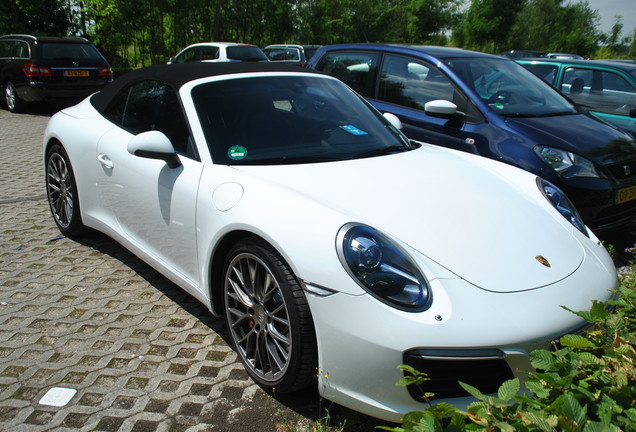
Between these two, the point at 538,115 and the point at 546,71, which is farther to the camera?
the point at 546,71

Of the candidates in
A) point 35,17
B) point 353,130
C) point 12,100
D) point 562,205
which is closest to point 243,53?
point 12,100

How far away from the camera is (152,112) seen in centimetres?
362

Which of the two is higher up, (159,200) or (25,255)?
(159,200)

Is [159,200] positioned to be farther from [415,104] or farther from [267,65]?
[415,104]

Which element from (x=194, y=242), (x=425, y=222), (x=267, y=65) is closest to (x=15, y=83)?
(x=267, y=65)

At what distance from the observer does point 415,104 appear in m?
5.54

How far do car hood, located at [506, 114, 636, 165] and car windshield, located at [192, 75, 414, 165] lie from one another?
1660 millimetres

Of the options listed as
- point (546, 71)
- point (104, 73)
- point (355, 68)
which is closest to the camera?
point (355, 68)

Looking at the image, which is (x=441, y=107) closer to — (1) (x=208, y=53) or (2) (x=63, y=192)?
(2) (x=63, y=192)

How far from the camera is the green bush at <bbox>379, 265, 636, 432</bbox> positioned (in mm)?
1567

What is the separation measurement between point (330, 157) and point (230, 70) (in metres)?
0.98

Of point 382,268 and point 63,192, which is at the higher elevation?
point 382,268

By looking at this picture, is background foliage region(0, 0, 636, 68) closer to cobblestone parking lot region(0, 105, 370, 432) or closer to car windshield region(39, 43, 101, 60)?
car windshield region(39, 43, 101, 60)

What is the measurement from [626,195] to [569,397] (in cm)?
360
